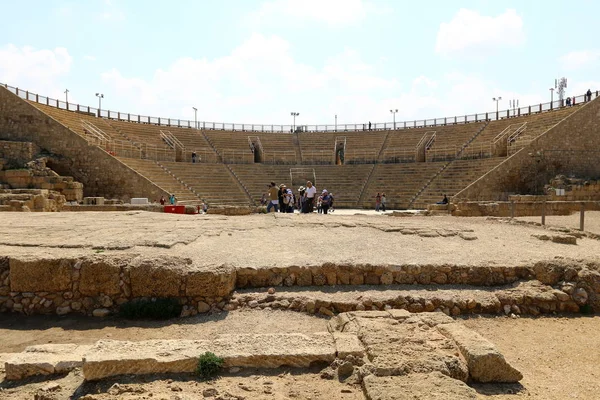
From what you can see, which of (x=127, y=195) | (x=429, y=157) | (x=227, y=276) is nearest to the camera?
(x=227, y=276)

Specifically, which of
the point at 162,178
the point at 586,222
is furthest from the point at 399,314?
the point at 162,178

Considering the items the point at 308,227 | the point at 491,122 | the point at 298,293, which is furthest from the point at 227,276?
the point at 491,122

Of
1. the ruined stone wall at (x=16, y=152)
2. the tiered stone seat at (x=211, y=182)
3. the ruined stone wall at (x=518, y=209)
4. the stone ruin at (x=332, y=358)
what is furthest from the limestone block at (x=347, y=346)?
the ruined stone wall at (x=16, y=152)

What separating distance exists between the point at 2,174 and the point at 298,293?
22094mm

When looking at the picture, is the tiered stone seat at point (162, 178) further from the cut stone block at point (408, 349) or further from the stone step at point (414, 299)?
the cut stone block at point (408, 349)

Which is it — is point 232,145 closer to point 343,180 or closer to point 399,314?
point 343,180

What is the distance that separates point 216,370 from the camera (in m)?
3.90

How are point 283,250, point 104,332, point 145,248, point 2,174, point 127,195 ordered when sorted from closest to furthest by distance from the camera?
point 104,332, point 145,248, point 283,250, point 2,174, point 127,195

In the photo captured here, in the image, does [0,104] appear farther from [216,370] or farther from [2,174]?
[216,370]

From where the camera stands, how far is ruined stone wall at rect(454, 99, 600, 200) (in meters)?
24.0

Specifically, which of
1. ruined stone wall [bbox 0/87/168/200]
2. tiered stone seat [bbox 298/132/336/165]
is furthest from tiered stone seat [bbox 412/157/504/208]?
ruined stone wall [bbox 0/87/168/200]

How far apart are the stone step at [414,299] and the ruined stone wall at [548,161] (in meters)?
18.3

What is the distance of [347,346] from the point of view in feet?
13.9

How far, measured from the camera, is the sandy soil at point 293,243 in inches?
273
